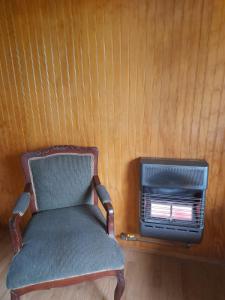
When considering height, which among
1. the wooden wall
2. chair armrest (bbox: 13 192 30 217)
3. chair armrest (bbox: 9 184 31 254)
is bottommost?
chair armrest (bbox: 9 184 31 254)

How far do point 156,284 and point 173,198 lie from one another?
0.60m

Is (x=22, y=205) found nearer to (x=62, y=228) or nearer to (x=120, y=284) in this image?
(x=62, y=228)

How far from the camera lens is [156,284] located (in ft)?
4.90

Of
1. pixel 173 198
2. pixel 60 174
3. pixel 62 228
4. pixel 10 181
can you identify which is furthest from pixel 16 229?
pixel 173 198

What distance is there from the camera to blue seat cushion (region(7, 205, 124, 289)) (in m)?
1.07

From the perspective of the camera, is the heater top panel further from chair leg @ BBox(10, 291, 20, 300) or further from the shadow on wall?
the shadow on wall

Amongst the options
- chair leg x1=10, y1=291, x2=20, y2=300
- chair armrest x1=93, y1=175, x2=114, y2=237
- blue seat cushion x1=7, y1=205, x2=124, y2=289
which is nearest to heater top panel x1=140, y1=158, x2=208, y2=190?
chair armrest x1=93, y1=175, x2=114, y2=237

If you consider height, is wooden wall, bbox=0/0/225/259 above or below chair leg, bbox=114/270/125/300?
above

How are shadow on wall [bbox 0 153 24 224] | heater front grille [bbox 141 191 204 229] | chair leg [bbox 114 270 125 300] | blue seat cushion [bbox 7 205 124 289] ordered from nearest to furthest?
blue seat cushion [bbox 7 205 124 289] → chair leg [bbox 114 270 125 300] → heater front grille [bbox 141 191 204 229] → shadow on wall [bbox 0 153 24 224]

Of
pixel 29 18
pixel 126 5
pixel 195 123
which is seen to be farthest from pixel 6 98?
pixel 195 123

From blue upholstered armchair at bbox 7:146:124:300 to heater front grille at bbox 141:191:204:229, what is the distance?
354mm

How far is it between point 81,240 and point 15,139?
104 centimetres

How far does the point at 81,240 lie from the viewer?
1200 mm

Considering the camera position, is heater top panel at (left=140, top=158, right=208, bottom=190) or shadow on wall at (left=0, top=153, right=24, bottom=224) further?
shadow on wall at (left=0, top=153, right=24, bottom=224)
